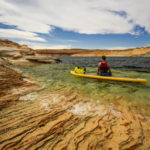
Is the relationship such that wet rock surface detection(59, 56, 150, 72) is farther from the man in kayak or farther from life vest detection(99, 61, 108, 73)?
life vest detection(99, 61, 108, 73)

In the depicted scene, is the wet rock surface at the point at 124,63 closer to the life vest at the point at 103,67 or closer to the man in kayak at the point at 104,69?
the man in kayak at the point at 104,69

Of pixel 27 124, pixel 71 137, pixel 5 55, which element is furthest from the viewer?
pixel 5 55

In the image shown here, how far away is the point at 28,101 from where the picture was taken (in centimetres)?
469

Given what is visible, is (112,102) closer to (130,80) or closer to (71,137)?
(71,137)

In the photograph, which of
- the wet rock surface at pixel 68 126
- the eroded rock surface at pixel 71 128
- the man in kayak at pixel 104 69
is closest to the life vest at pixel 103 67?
the man in kayak at pixel 104 69

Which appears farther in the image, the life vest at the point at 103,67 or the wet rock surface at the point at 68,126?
the life vest at the point at 103,67

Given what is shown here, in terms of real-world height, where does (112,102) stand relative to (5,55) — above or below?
below

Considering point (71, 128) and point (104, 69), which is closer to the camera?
point (71, 128)

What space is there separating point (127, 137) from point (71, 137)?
1682mm

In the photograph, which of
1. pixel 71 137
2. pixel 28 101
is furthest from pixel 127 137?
pixel 28 101

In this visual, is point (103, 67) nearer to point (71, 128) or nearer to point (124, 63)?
point (71, 128)

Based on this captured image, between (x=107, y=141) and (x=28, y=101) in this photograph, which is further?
(x=28, y=101)

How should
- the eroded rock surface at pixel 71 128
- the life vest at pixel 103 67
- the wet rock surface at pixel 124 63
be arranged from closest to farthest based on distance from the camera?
1. the eroded rock surface at pixel 71 128
2. the life vest at pixel 103 67
3. the wet rock surface at pixel 124 63

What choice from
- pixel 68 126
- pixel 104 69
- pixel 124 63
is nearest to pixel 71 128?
pixel 68 126
